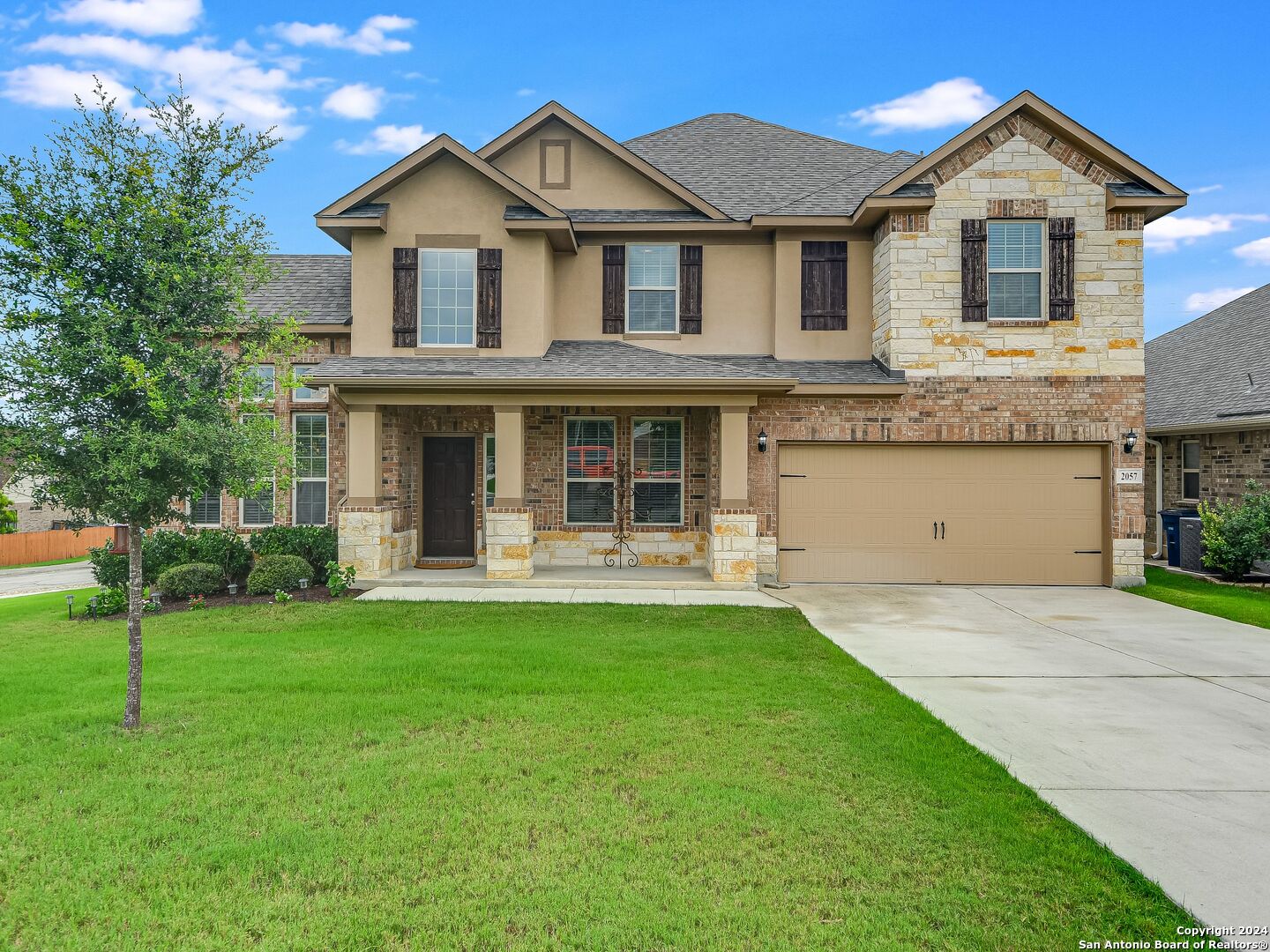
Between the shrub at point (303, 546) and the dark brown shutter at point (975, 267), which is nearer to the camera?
the shrub at point (303, 546)

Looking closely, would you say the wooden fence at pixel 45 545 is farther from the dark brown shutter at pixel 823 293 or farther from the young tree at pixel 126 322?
the dark brown shutter at pixel 823 293

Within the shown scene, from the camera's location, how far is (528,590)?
36.3ft

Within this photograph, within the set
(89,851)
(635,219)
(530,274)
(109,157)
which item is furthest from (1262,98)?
(89,851)

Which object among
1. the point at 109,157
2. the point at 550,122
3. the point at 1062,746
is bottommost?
the point at 1062,746

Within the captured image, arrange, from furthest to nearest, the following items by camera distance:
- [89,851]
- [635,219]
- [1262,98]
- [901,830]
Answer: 1. [1262,98]
2. [635,219]
3. [901,830]
4. [89,851]

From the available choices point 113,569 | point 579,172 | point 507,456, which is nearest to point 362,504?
point 507,456

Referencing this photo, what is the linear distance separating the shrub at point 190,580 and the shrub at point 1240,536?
17.2 m

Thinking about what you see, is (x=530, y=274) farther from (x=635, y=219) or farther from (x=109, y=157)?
(x=109, y=157)

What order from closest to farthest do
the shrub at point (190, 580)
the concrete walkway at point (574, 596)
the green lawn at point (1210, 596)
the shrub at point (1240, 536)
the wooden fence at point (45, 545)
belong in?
the green lawn at point (1210, 596), the concrete walkway at point (574, 596), the shrub at point (190, 580), the shrub at point (1240, 536), the wooden fence at point (45, 545)

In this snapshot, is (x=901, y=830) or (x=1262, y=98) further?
(x=1262, y=98)

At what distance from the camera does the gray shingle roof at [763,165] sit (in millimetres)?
13297

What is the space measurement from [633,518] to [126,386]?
9023 millimetres

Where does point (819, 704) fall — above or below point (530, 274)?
below

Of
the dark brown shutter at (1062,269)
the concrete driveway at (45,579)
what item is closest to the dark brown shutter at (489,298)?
the dark brown shutter at (1062,269)
